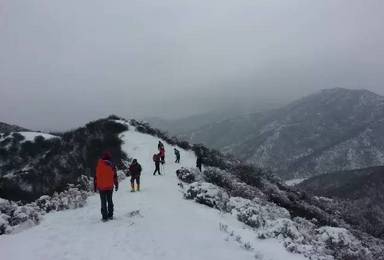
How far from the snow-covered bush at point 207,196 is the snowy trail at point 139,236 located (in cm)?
74

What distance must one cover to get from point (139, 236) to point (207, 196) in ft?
22.5

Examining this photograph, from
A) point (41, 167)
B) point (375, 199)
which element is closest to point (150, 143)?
point (41, 167)

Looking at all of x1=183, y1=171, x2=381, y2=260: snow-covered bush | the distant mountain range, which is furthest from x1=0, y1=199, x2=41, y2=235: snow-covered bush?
the distant mountain range

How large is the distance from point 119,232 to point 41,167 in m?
61.8

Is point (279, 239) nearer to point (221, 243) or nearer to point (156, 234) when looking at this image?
point (221, 243)

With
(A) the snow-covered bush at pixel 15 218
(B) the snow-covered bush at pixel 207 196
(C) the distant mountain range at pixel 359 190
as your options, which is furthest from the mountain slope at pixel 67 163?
(C) the distant mountain range at pixel 359 190

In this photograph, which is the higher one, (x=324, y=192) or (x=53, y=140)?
(x=53, y=140)

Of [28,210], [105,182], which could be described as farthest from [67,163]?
[105,182]

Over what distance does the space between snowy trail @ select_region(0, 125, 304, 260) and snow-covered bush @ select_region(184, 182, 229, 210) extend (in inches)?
Result: 29.0

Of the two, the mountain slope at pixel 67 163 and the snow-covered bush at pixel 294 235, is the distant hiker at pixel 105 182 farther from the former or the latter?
the mountain slope at pixel 67 163

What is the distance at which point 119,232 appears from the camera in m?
13.2

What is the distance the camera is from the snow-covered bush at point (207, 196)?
18870 millimetres

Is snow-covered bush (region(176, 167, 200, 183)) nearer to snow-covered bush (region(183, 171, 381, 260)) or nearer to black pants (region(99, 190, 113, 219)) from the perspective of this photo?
snow-covered bush (region(183, 171, 381, 260))

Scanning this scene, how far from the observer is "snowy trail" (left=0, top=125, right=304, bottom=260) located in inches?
447
